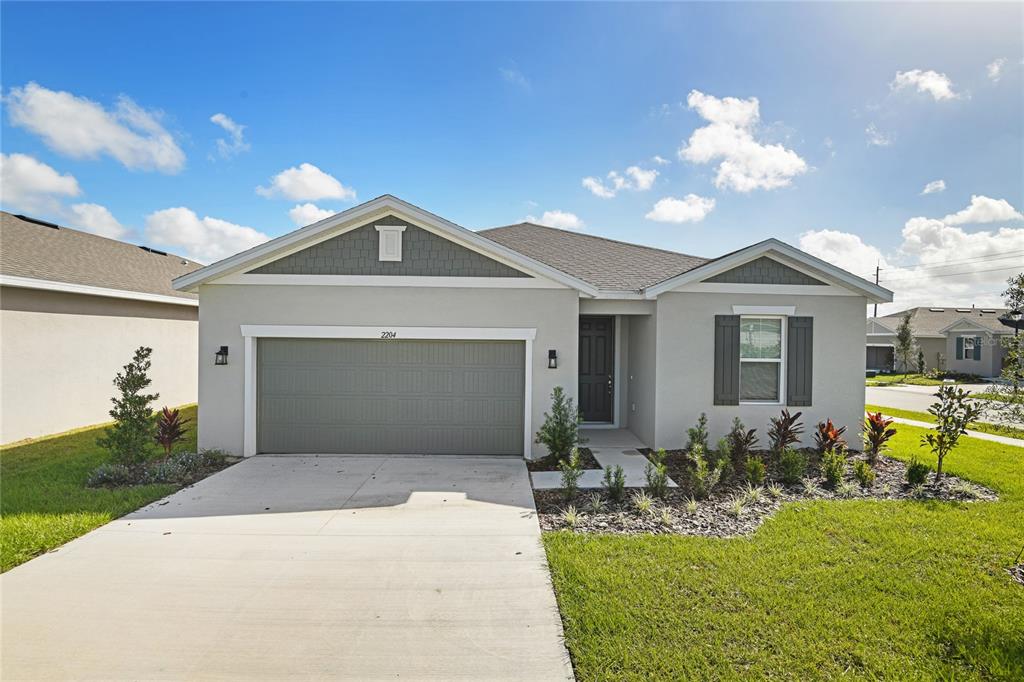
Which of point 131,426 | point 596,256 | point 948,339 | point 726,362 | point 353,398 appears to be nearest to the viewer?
point 131,426

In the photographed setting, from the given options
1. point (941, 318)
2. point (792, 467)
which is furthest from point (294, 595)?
point (941, 318)

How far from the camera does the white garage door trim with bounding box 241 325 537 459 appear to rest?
26.4 feet

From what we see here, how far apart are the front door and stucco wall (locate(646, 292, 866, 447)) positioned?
6.69 feet

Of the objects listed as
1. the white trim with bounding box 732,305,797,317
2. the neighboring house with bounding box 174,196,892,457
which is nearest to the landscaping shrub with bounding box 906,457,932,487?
the neighboring house with bounding box 174,196,892,457

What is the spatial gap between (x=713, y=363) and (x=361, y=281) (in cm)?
665

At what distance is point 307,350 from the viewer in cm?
816

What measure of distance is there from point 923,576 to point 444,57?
41.5 ft

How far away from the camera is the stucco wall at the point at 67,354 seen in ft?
29.8

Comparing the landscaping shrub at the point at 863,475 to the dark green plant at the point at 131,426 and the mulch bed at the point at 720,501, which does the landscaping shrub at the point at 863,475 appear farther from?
the dark green plant at the point at 131,426

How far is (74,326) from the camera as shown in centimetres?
1030

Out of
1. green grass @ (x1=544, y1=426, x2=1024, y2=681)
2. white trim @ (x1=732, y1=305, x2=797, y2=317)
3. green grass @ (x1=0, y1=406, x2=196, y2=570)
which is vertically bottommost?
green grass @ (x1=0, y1=406, x2=196, y2=570)

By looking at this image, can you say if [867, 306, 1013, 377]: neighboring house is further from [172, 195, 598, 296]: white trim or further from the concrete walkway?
[172, 195, 598, 296]: white trim

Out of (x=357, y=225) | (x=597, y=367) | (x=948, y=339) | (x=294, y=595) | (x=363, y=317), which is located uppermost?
(x=357, y=225)

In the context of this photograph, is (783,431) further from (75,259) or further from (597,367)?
(75,259)
